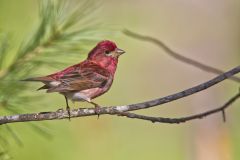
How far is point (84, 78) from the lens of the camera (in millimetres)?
3393

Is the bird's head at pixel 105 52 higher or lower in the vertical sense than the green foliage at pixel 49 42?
higher

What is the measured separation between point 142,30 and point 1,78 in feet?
27.8

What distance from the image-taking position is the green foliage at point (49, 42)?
97.5 inches

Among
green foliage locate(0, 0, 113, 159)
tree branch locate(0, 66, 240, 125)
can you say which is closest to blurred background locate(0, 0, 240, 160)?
green foliage locate(0, 0, 113, 159)

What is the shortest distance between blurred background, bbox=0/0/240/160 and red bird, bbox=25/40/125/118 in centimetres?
11

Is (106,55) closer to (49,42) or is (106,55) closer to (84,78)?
(84,78)

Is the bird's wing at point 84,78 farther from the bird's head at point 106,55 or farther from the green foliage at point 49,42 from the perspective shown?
the green foliage at point 49,42

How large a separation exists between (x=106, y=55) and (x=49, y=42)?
2.89 ft

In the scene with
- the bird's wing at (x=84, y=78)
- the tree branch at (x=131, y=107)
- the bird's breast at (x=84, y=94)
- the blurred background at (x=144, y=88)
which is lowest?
the tree branch at (x=131, y=107)

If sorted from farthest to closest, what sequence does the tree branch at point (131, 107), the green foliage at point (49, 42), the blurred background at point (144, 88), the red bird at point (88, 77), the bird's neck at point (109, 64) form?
the bird's neck at point (109, 64), the red bird at point (88, 77), the blurred background at point (144, 88), the green foliage at point (49, 42), the tree branch at point (131, 107)

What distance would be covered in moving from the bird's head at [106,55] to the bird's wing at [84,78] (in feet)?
0.13

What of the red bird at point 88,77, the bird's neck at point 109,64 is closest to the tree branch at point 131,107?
the red bird at point 88,77

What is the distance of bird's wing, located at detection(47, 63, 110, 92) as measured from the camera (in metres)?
3.22

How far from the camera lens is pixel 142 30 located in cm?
1082
